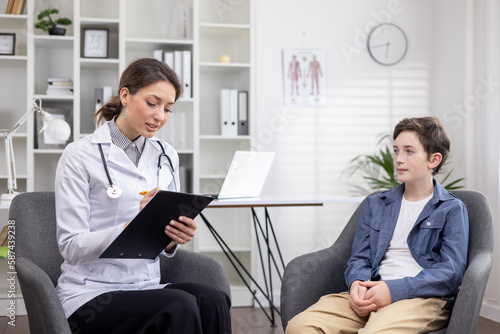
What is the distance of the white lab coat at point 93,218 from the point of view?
1.71 m

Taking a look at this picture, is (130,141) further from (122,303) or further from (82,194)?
(122,303)

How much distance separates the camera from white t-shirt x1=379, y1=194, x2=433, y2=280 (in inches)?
78.1

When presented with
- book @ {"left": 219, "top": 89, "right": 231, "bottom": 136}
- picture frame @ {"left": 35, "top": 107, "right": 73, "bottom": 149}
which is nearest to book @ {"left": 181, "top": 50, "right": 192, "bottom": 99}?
book @ {"left": 219, "top": 89, "right": 231, "bottom": 136}

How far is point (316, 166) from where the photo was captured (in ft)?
13.8

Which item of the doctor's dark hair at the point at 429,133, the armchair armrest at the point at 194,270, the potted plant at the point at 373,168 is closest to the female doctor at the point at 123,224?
the armchair armrest at the point at 194,270

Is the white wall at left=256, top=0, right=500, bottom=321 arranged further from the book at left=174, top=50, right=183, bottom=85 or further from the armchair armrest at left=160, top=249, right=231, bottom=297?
the armchair armrest at left=160, top=249, right=231, bottom=297

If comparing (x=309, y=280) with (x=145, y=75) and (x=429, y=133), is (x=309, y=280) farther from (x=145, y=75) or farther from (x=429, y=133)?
(x=145, y=75)

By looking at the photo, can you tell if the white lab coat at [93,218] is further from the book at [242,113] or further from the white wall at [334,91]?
the white wall at [334,91]

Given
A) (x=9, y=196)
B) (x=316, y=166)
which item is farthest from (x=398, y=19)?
(x=9, y=196)

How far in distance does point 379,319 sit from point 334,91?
2.67 m

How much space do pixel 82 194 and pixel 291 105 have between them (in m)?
2.59

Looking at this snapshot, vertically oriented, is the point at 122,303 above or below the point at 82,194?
below

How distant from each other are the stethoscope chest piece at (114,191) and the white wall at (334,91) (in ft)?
7.63

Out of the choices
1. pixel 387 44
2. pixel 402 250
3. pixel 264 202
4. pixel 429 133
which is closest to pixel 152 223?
pixel 402 250
